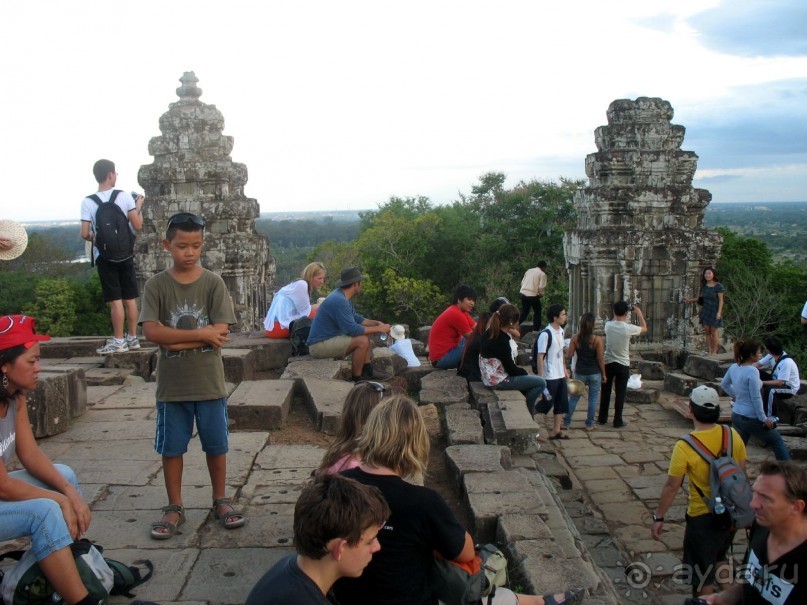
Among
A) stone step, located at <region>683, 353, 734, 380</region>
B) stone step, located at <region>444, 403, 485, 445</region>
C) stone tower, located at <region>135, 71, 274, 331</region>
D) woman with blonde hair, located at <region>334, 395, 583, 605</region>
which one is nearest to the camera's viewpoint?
woman with blonde hair, located at <region>334, 395, 583, 605</region>

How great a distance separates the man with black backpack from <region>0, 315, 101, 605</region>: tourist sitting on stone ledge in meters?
3.80

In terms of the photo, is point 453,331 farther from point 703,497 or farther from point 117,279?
point 703,497

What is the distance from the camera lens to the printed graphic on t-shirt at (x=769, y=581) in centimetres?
304

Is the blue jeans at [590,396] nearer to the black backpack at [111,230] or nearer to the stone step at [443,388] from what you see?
the stone step at [443,388]

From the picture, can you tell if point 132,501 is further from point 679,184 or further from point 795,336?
point 795,336

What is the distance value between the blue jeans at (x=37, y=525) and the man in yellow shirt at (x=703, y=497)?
311 cm

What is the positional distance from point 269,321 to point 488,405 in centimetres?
309

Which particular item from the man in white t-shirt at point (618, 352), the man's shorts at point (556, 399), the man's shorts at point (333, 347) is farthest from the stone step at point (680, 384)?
the man's shorts at point (333, 347)

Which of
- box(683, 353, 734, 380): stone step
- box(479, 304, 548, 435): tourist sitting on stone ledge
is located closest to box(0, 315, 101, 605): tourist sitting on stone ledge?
box(479, 304, 548, 435): tourist sitting on stone ledge

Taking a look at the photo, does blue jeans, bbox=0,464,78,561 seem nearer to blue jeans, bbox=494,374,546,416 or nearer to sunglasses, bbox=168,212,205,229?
sunglasses, bbox=168,212,205,229

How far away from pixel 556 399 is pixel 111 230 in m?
4.61

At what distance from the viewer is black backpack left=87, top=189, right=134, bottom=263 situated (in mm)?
7098

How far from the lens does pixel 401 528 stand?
2.90 metres

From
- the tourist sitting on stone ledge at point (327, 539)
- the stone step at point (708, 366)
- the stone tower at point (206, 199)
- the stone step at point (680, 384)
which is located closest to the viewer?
the tourist sitting on stone ledge at point (327, 539)
